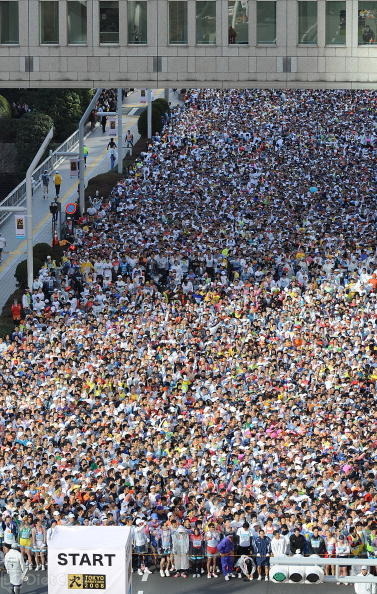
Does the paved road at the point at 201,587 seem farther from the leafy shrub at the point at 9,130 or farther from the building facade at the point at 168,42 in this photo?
the leafy shrub at the point at 9,130

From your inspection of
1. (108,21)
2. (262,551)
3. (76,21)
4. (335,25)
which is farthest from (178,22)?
(262,551)

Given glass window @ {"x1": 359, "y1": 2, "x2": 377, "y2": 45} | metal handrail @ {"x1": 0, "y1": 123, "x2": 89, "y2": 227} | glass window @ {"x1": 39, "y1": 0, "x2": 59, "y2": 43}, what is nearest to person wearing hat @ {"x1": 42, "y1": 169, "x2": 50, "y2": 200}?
metal handrail @ {"x1": 0, "y1": 123, "x2": 89, "y2": 227}

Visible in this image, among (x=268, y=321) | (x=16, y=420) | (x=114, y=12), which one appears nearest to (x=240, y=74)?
(x=114, y=12)

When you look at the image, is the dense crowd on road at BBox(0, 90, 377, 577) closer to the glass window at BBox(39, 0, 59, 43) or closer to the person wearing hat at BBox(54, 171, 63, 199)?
the person wearing hat at BBox(54, 171, 63, 199)

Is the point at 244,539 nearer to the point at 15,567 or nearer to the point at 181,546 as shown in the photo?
the point at 181,546

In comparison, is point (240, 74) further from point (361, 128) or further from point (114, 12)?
point (361, 128)
